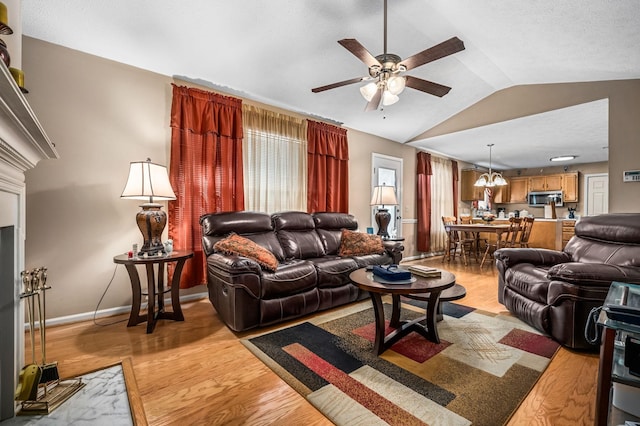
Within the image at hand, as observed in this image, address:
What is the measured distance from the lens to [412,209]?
6094mm

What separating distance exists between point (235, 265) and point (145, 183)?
1.06 metres

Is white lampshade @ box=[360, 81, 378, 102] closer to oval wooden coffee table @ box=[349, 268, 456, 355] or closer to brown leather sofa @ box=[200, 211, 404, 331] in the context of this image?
oval wooden coffee table @ box=[349, 268, 456, 355]

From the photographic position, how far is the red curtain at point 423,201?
20.0 ft

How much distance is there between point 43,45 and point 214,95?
1.44m

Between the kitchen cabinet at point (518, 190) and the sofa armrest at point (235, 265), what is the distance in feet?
27.9

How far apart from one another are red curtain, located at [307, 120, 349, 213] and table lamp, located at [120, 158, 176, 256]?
208cm

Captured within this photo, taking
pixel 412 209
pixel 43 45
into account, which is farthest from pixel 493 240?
pixel 43 45

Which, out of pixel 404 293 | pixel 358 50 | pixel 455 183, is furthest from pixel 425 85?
pixel 455 183

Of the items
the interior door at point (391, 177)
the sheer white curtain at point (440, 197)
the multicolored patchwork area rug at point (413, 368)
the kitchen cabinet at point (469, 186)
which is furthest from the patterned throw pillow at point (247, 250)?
the kitchen cabinet at point (469, 186)

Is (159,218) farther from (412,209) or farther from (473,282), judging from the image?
(412,209)

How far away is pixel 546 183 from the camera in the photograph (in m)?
7.87

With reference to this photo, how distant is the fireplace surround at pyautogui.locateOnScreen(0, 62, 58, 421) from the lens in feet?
4.36

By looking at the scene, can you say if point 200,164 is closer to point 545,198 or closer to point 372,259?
point 372,259

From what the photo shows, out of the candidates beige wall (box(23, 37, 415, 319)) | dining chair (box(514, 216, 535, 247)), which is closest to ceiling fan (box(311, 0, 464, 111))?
beige wall (box(23, 37, 415, 319))
